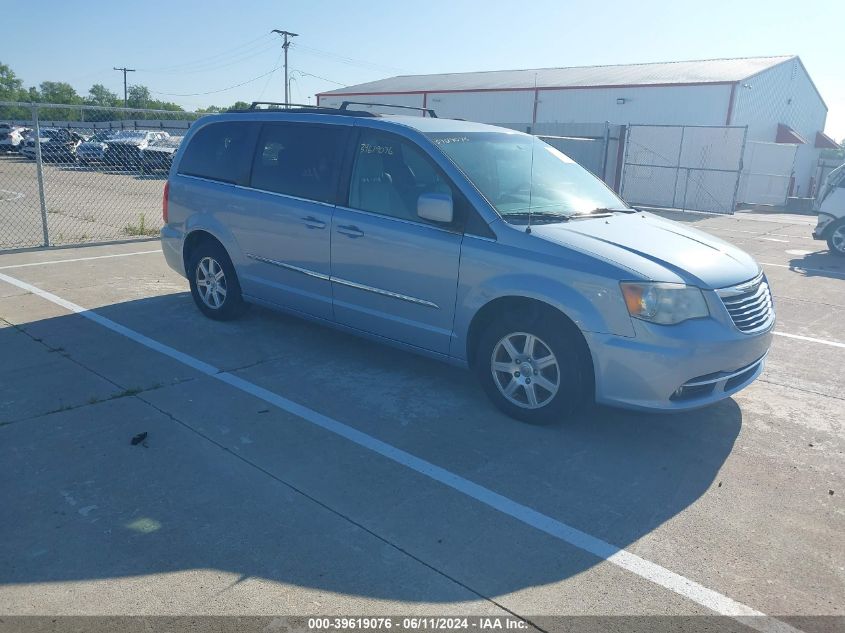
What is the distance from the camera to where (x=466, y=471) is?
12.9ft

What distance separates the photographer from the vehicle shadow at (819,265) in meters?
10.6

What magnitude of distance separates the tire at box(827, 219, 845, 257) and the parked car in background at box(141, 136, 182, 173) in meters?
16.4

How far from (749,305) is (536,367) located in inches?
55.2

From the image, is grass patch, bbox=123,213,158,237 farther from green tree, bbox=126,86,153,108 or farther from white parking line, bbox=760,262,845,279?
green tree, bbox=126,86,153,108

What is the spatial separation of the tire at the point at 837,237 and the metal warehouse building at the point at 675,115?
26.2ft

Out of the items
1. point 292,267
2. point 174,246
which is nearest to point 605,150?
point 174,246

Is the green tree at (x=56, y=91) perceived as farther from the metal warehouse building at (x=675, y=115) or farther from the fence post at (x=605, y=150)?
the fence post at (x=605, y=150)

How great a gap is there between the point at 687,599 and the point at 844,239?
1152cm

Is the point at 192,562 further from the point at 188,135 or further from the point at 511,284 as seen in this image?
the point at 188,135

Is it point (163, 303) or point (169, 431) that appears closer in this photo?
point (169, 431)

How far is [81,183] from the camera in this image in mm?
21719

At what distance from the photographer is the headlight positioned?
4.03 meters

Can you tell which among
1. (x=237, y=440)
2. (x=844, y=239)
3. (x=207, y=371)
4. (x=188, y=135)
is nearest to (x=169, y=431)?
(x=237, y=440)

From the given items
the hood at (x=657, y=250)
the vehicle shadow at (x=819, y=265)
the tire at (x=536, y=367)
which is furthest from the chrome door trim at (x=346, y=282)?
the vehicle shadow at (x=819, y=265)
